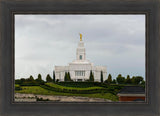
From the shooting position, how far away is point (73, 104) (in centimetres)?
136

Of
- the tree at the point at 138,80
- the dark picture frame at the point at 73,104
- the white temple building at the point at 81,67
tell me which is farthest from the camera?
the white temple building at the point at 81,67

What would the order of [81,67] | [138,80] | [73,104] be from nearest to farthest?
1. [73,104]
2. [138,80]
3. [81,67]

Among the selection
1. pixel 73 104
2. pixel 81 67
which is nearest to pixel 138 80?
pixel 73 104

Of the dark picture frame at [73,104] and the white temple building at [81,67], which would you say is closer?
the dark picture frame at [73,104]

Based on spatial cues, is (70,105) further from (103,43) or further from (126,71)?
(103,43)

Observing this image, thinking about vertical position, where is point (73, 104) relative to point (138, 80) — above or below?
below

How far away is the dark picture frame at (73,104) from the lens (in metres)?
1.35

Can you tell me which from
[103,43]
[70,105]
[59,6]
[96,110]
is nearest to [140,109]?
[96,110]

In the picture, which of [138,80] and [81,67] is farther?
Result: [81,67]

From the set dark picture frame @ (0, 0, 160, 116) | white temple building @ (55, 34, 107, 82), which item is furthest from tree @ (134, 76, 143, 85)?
white temple building @ (55, 34, 107, 82)

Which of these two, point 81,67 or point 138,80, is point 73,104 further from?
point 81,67

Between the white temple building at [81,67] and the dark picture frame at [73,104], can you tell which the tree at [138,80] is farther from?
the white temple building at [81,67]

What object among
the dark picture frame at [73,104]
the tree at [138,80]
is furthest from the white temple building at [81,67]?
the dark picture frame at [73,104]

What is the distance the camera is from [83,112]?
53.2 inches
